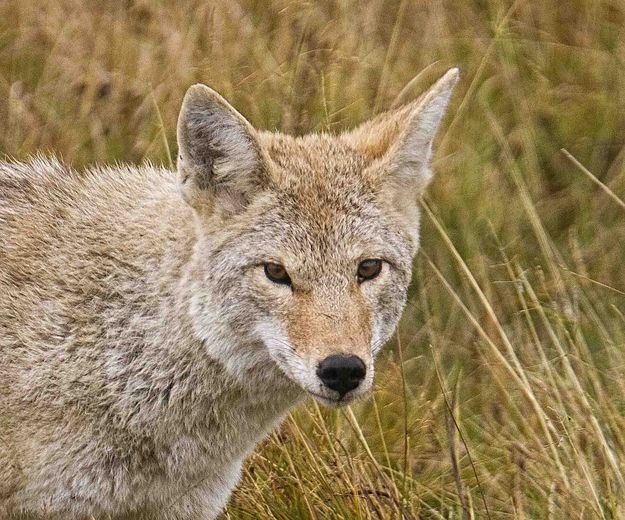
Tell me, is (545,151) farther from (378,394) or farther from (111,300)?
(111,300)

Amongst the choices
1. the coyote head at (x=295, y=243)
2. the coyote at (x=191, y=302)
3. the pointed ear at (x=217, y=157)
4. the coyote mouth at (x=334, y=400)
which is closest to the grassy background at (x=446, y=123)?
the coyote at (x=191, y=302)

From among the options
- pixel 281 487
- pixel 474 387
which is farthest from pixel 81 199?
pixel 474 387

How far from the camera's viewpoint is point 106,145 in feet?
24.1

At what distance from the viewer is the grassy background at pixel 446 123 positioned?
6086 mm

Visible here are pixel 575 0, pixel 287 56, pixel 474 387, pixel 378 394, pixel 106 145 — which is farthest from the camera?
pixel 575 0

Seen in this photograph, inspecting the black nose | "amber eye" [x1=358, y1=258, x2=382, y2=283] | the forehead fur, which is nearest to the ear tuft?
the forehead fur

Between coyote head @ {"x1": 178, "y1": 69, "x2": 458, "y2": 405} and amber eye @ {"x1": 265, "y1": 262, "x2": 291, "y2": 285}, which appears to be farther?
amber eye @ {"x1": 265, "y1": 262, "x2": 291, "y2": 285}

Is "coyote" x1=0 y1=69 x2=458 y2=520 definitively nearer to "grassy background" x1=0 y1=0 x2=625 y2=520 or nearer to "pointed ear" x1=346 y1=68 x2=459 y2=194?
"pointed ear" x1=346 y1=68 x2=459 y2=194

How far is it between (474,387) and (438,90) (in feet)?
7.70

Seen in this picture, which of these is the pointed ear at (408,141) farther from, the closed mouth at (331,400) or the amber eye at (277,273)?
the closed mouth at (331,400)

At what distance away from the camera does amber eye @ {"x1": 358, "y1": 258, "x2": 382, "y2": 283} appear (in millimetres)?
4586

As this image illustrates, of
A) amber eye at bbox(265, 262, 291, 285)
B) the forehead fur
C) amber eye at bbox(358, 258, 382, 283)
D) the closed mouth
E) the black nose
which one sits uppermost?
the forehead fur

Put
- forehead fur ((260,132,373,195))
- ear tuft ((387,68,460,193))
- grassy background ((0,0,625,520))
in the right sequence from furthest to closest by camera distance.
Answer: grassy background ((0,0,625,520)) → ear tuft ((387,68,460,193)) → forehead fur ((260,132,373,195))

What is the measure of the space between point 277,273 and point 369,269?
373 millimetres
